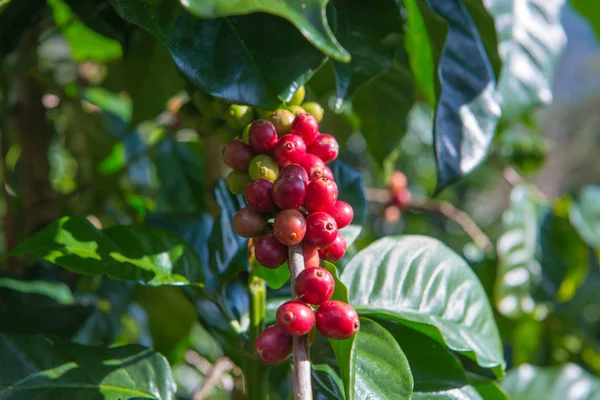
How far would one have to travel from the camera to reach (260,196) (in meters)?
0.42

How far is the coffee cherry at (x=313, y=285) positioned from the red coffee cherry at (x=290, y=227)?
23 mm

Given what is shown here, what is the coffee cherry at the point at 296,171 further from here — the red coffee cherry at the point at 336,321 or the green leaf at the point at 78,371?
the green leaf at the point at 78,371

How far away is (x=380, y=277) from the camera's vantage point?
562 millimetres

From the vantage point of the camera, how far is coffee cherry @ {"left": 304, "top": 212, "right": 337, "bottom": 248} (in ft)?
1.27

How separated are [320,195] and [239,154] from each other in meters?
0.09

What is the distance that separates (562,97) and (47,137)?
6525 mm

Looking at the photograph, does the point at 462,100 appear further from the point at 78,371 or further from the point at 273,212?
the point at 78,371

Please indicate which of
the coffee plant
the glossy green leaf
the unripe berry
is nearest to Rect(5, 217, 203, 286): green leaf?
the coffee plant

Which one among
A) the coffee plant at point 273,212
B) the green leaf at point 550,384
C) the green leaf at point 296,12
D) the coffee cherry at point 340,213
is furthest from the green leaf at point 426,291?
the green leaf at point 550,384

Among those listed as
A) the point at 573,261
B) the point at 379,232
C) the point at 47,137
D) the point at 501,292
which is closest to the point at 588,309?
the point at 379,232

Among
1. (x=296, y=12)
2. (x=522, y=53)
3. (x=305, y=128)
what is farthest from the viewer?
(x=522, y=53)

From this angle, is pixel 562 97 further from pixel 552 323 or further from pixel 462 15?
pixel 462 15

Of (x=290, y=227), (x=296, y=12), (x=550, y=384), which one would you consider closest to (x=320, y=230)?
(x=290, y=227)

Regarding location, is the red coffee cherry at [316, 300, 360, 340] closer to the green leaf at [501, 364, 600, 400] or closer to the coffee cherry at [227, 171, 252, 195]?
the coffee cherry at [227, 171, 252, 195]
